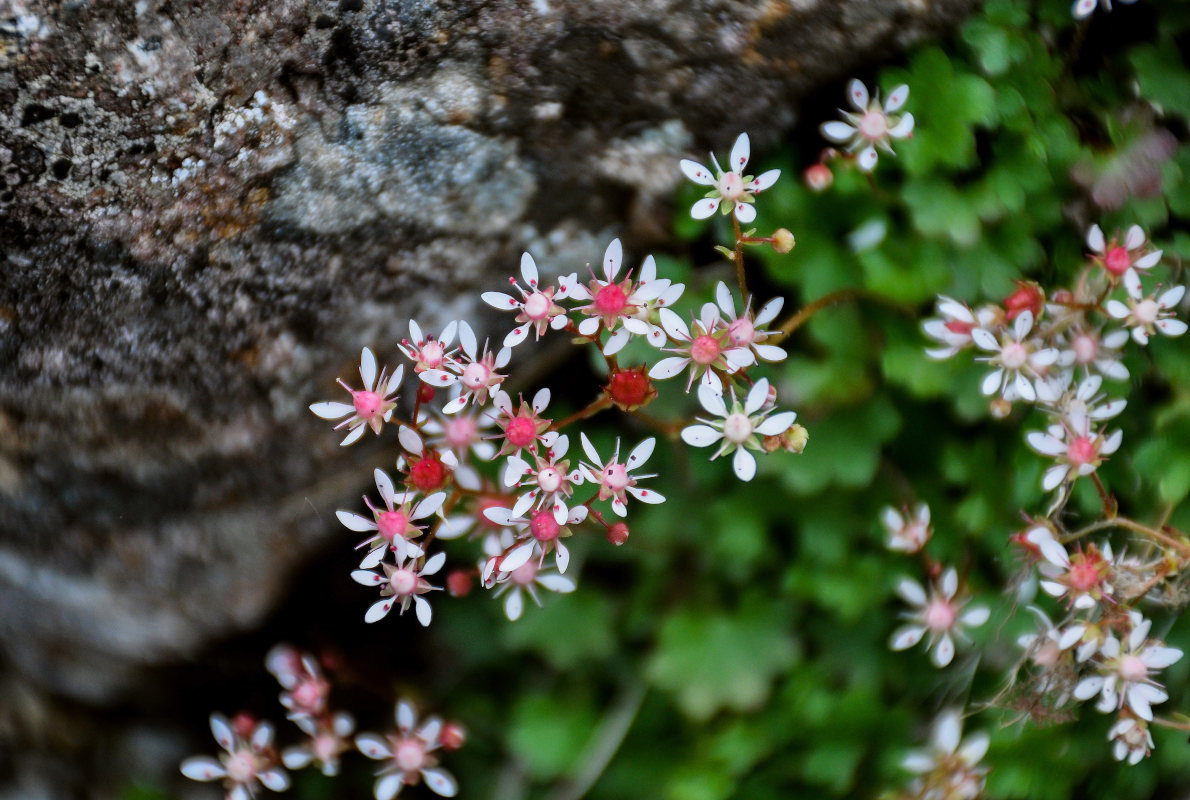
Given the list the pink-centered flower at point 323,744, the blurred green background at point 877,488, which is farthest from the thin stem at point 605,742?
the pink-centered flower at point 323,744

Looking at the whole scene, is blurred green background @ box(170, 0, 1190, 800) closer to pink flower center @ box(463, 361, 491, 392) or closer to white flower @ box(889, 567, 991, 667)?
white flower @ box(889, 567, 991, 667)

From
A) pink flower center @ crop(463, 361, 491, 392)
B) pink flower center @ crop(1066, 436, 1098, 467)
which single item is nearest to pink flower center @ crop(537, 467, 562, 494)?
pink flower center @ crop(463, 361, 491, 392)

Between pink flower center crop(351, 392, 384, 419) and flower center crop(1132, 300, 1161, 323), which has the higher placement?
pink flower center crop(351, 392, 384, 419)

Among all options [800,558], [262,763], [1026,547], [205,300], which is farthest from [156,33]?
[1026,547]

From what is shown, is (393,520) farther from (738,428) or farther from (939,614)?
(939,614)

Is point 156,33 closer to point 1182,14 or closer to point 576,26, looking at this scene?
point 576,26

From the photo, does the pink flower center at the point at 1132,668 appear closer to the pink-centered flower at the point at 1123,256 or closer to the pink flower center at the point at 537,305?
the pink-centered flower at the point at 1123,256

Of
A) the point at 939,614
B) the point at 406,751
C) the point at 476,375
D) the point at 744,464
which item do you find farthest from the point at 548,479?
the point at 939,614
